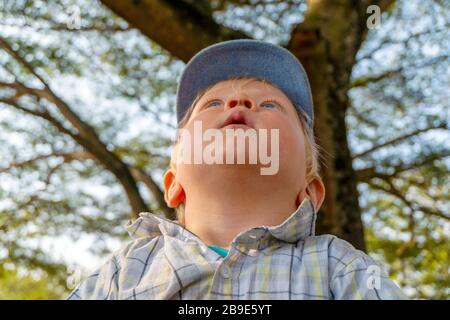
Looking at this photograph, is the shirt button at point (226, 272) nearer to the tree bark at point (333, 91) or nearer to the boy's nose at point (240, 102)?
the boy's nose at point (240, 102)

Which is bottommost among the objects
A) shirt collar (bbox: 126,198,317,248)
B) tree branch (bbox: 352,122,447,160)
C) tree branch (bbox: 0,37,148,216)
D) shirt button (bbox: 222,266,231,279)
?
shirt button (bbox: 222,266,231,279)

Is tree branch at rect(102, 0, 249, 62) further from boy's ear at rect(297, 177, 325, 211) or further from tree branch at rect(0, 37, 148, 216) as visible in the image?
boy's ear at rect(297, 177, 325, 211)

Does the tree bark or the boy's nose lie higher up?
the tree bark

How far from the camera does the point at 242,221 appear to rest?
→ 143 centimetres

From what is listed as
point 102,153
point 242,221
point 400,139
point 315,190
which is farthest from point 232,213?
point 400,139

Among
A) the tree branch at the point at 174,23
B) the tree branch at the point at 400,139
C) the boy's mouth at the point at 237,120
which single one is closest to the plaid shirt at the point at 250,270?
the boy's mouth at the point at 237,120

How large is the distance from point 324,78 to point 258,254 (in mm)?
2014

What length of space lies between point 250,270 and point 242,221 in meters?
0.18

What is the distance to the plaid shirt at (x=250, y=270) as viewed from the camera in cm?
122

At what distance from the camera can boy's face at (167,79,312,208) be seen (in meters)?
1.44

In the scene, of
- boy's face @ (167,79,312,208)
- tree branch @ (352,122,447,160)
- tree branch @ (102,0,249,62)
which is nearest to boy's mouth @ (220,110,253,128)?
boy's face @ (167,79,312,208)
